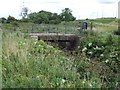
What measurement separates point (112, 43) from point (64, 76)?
419cm

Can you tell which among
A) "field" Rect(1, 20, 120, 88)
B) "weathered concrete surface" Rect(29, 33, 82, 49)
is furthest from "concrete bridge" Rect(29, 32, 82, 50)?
"field" Rect(1, 20, 120, 88)

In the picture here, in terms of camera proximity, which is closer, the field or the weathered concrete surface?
the field

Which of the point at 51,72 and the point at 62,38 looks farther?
the point at 62,38

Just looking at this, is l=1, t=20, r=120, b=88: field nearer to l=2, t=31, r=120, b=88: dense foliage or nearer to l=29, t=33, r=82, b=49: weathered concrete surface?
l=2, t=31, r=120, b=88: dense foliage

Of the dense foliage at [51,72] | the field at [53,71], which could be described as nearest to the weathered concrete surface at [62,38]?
the field at [53,71]

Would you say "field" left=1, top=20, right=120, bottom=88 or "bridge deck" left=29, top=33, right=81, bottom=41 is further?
"bridge deck" left=29, top=33, right=81, bottom=41

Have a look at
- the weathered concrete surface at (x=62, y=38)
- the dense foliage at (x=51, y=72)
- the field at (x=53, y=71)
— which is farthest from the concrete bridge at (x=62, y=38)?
the dense foliage at (x=51, y=72)

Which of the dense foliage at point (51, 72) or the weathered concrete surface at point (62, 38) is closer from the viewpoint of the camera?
the dense foliage at point (51, 72)

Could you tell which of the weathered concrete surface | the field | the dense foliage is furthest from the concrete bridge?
the dense foliage

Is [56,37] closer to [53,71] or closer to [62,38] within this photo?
[62,38]

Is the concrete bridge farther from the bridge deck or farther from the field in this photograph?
the field

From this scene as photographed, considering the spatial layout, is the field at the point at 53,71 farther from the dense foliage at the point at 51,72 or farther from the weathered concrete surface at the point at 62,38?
the weathered concrete surface at the point at 62,38

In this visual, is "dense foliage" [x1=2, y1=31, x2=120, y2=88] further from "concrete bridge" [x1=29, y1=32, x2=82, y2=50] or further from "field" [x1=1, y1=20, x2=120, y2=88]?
"concrete bridge" [x1=29, y1=32, x2=82, y2=50]

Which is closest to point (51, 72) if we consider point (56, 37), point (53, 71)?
point (53, 71)
